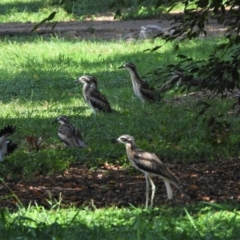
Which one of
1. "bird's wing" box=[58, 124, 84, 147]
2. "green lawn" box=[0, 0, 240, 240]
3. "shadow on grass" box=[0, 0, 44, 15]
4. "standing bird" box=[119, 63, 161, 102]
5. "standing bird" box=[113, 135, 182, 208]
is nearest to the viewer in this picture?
"green lawn" box=[0, 0, 240, 240]

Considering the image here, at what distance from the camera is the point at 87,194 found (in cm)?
1027

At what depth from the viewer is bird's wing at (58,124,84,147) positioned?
39.7 ft

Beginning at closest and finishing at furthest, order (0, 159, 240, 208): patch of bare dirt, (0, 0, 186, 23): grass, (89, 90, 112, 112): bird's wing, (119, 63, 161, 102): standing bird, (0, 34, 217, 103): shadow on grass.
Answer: (0, 159, 240, 208): patch of bare dirt
(89, 90, 112, 112): bird's wing
(119, 63, 161, 102): standing bird
(0, 34, 217, 103): shadow on grass
(0, 0, 186, 23): grass

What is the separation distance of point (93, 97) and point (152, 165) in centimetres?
551

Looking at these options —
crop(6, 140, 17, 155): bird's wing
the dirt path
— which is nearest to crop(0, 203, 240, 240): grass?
crop(6, 140, 17, 155): bird's wing

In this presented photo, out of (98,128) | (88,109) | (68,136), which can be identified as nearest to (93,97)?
(88,109)

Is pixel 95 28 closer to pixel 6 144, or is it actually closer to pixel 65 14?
pixel 65 14

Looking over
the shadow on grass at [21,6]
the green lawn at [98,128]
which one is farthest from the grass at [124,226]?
the shadow on grass at [21,6]

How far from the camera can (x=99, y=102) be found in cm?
1470

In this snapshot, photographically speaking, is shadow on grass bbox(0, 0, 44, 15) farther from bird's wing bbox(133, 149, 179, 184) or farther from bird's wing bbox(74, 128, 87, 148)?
bird's wing bbox(133, 149, 179, 184)

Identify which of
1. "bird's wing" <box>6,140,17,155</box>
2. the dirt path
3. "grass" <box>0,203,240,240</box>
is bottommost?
the dirt path

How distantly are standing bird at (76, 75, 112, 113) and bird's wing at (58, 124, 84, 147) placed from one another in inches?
75.8

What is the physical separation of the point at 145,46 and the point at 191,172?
11.0 meters

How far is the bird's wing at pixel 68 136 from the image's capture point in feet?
39.7
